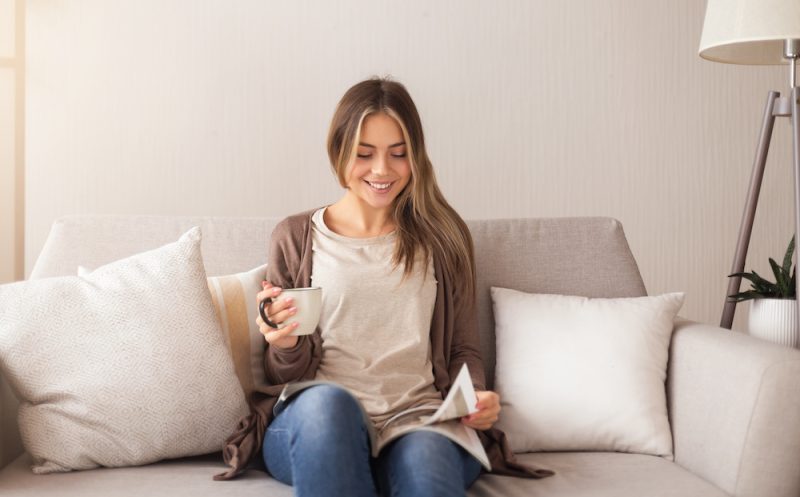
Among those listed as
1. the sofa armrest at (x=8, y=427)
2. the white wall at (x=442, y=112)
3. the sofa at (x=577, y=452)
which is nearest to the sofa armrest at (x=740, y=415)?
the sofa at (x=577, y=452)

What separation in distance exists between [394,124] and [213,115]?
1.06 meters

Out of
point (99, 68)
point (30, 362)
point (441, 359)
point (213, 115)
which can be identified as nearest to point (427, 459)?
point (441, 359)

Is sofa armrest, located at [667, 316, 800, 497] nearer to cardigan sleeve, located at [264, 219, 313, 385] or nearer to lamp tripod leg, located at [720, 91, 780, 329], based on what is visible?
lamp tripod leg, located at [720, 91, 780, 329]

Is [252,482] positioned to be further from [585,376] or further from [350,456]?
[585,376]

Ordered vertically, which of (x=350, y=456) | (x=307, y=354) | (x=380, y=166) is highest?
(x=380, y=166)

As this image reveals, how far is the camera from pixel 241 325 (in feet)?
6.19

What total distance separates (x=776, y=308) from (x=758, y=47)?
80cm

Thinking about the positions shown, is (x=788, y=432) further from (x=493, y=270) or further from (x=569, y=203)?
(x=569, y=203)

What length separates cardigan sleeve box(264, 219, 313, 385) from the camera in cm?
175

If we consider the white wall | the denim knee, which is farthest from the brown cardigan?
the white wall

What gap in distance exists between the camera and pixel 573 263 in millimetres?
2145

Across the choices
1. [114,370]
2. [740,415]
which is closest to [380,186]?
[114,370]

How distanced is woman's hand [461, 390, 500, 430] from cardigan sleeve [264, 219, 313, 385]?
34cm

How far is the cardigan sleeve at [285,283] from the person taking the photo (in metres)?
1.75
